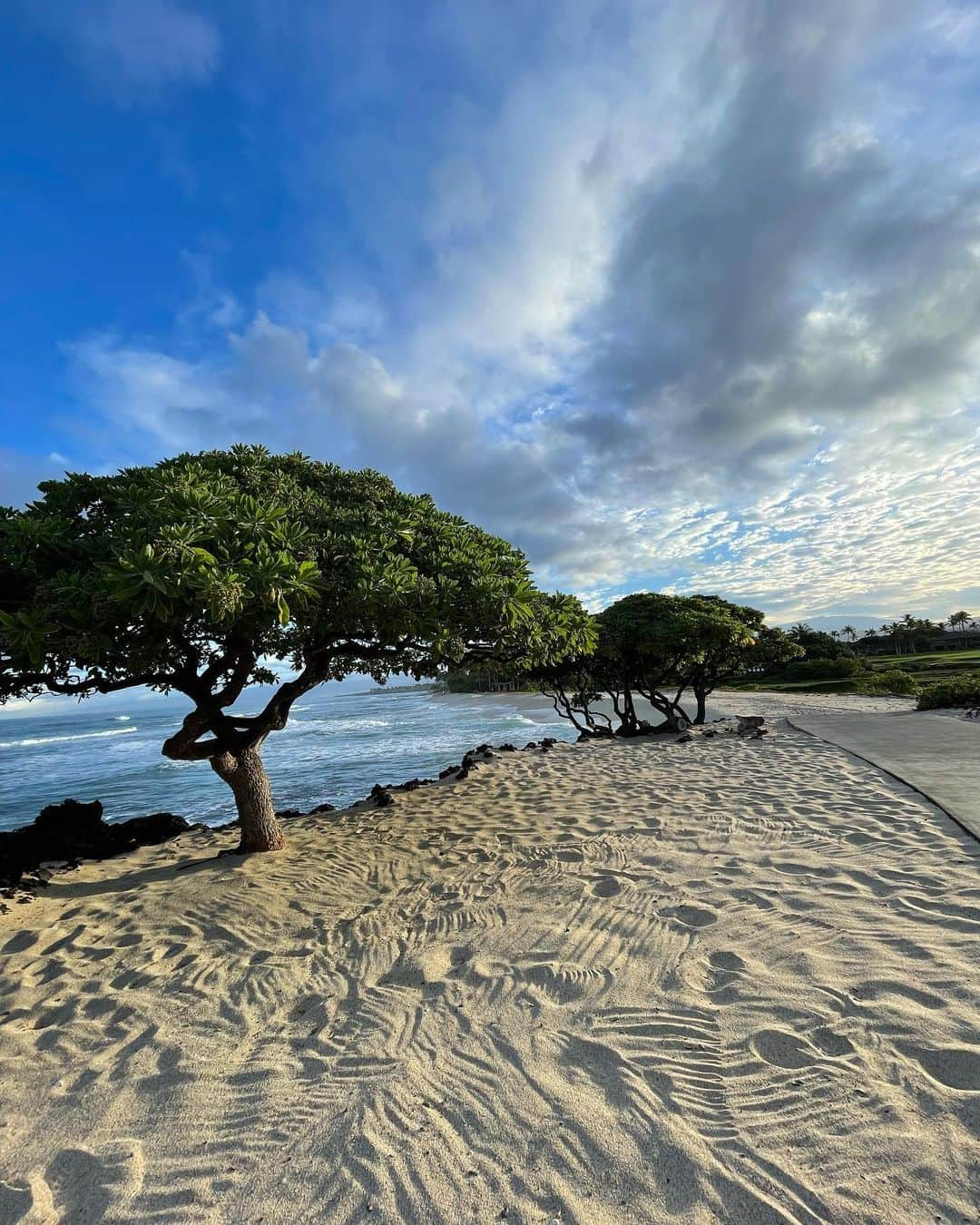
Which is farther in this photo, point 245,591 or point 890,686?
point 890,686

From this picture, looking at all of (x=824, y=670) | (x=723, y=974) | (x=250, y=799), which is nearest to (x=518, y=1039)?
(x=723, y=974)

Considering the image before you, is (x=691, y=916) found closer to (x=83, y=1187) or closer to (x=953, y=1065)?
(x=953, y=1065)

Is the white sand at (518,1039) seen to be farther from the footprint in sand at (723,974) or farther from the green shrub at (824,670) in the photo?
the green shrub at (824,670)

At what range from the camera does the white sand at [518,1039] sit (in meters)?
2.14

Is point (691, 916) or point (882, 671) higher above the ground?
point (882, 671)

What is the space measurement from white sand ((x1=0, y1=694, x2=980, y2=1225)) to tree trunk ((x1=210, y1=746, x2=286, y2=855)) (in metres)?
0.86

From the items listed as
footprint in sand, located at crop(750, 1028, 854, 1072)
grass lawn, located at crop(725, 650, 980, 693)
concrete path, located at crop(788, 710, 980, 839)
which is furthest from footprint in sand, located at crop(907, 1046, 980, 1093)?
grass lawn, located at crop(725, 650, 980, 693)

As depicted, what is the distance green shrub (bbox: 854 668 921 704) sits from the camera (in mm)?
32469

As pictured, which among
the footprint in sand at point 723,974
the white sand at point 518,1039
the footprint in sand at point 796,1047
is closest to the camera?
the white sand at point 518,1039

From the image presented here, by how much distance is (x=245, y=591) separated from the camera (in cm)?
387

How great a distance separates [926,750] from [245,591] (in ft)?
38.4

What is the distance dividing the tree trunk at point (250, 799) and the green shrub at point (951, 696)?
66.7ft

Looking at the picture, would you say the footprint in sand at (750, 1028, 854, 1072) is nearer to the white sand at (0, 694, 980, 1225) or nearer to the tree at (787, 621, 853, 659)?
the white sand at (0, 694, 980, 1225)

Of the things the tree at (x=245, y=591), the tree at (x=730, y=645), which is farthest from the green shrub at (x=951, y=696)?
the tree at (x=245, y=591)
